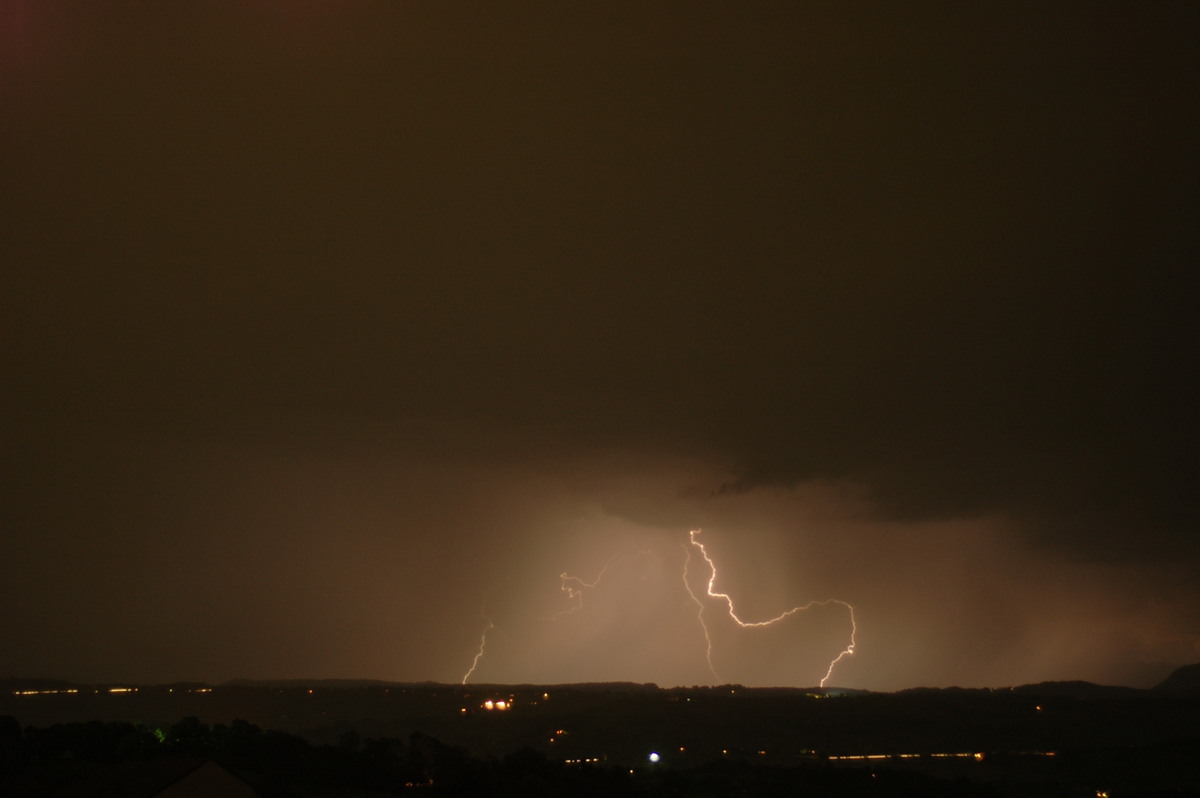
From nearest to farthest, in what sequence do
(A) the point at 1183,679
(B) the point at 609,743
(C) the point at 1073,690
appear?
(B) the point at 609,743, (C) the point at 1073,690, (A) the point at 1183,679

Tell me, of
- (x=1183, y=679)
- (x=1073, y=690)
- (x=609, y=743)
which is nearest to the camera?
(x=609, y=743)

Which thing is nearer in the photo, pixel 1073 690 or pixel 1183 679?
pixel 1073 690

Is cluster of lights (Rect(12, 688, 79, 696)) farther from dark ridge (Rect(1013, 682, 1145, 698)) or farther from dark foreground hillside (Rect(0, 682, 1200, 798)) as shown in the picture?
dark ridge (Rect(1013, 682, 1145, 698))

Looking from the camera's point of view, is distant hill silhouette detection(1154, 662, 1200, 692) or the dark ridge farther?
A: distant hill silhouette detection(1154, 662, 1200, 692)

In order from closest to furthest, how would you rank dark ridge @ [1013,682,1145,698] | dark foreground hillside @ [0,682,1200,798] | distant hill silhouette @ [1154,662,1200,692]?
dark foreground hillside @ [0,682,1200,798], dark ridge @ [1013,682,1145,698], distant hill silhouette @ [1154,662,1200,692]

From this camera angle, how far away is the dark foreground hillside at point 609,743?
31547 millimetres

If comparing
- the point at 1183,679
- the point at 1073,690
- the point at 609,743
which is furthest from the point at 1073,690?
the point at 609,743

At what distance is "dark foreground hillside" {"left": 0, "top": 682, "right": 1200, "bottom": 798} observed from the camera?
3155 centimetres

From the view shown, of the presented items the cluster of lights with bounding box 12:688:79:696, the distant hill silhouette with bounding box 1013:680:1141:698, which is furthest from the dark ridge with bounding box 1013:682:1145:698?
the cluster of lights with bounding box 12:688:79:696

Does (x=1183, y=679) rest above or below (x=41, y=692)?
above

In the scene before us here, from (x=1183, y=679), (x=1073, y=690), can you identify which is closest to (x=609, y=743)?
(x=1073, y=690)

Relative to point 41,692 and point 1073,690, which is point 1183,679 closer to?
point 1073,690

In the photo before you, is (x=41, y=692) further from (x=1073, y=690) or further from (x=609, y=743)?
(x=1073, y=690)

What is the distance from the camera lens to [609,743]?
188 ft
